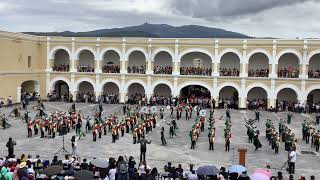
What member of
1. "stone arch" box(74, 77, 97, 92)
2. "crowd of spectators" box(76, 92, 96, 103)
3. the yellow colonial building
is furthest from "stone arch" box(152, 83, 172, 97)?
"crowd of spectators" box(76, 92, 96, 103)

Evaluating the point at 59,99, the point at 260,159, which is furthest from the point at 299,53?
the point at 59,99

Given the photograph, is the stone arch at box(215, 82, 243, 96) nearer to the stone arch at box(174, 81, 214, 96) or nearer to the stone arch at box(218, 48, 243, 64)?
the stone arch at box(174, 81, 214, 96)

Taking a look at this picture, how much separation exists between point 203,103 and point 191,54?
631 cm

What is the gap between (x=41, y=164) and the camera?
16.5 metres

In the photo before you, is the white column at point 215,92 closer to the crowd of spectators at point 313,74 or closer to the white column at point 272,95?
the white column at point 272,95

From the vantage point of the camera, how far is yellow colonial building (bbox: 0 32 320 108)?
43125 mm

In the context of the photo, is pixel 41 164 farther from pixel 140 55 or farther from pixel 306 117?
pixel 140 55

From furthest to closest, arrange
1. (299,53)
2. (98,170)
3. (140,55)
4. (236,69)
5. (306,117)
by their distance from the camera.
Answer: (140,55) → (236,69) → (299,53) → (306,117) → (98,170)

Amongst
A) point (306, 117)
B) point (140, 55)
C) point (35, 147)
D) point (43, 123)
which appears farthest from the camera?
point (140, 55)

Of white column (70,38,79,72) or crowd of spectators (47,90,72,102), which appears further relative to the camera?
white column (70,38,79,72)

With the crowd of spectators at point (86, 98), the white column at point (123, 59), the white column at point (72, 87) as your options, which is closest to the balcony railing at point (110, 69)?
the white column at point (123, 59)

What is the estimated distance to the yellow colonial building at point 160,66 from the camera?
43125 millimetres

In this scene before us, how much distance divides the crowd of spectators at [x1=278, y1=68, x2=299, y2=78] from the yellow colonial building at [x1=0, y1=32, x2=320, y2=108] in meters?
0.09

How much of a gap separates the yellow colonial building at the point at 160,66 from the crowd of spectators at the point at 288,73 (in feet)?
0.31
